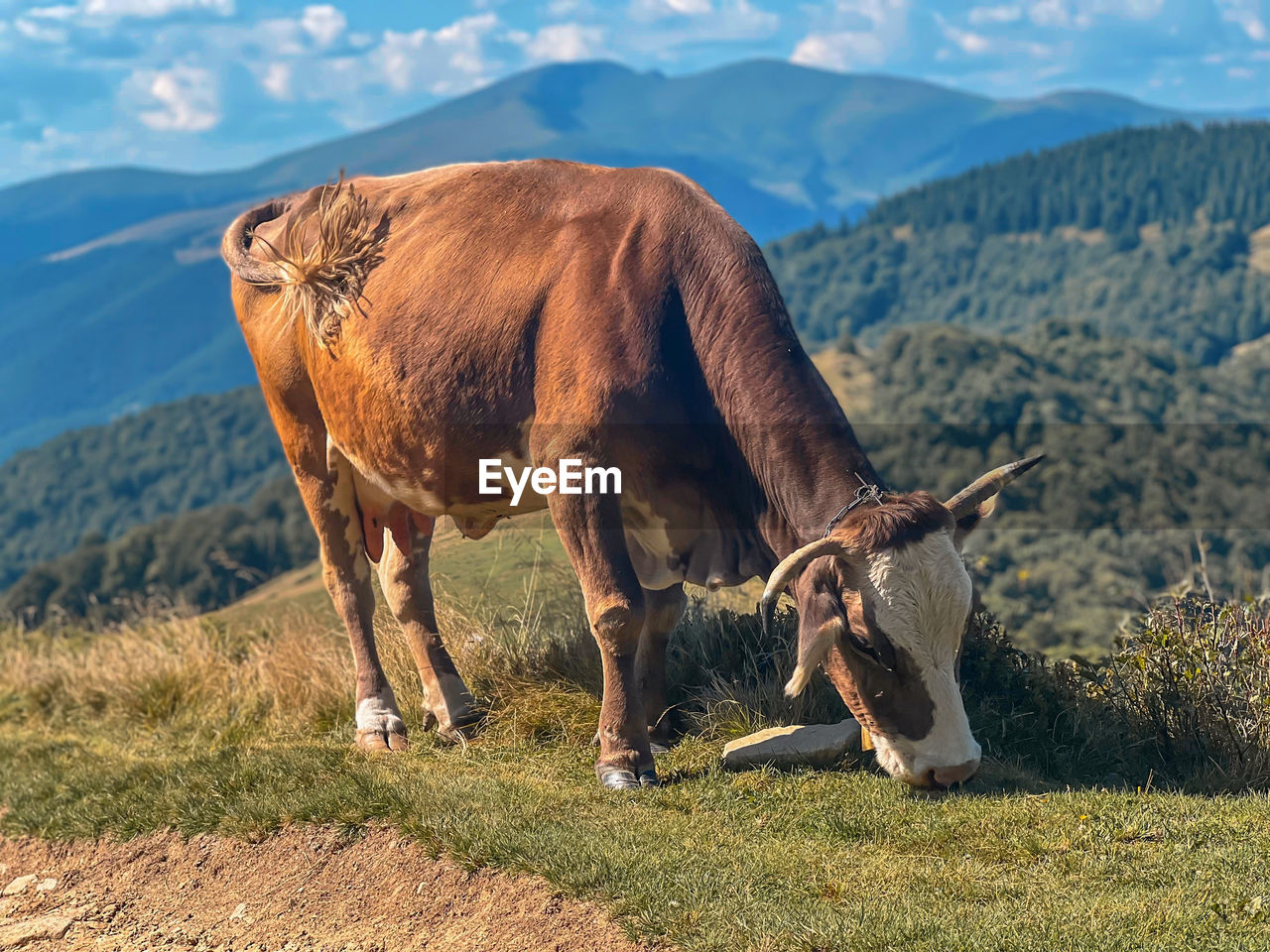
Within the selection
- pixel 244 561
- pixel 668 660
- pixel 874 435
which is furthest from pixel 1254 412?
pixel 668 660

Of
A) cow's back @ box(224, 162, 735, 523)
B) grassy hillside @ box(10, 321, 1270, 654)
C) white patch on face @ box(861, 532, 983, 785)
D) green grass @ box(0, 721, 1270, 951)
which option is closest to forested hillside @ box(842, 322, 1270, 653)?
grassy hillside @ box(10, 321, 1270, 654)

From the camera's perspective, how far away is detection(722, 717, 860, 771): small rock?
7168 millimetres

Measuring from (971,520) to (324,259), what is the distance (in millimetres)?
4089

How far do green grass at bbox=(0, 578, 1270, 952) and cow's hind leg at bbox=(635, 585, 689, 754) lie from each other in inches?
8.8

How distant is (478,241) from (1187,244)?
623 feet

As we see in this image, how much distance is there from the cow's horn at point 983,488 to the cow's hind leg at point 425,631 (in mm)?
3477

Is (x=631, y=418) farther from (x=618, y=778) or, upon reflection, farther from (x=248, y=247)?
(x=248, y=247)

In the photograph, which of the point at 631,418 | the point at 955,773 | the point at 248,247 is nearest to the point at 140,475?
the point at 248,247

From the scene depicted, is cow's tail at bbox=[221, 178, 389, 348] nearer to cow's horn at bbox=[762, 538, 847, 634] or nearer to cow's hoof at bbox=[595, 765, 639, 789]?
cow's hoof at bbox=[595, 765, 639, 789]

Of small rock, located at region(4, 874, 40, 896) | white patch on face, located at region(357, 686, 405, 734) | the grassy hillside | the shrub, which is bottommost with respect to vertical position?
the grassy hillside

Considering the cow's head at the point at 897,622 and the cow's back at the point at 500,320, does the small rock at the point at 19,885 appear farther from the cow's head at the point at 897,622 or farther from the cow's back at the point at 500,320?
the cow's head at the point at 897,622

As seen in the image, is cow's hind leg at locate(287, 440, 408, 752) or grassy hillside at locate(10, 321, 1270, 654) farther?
grassy hillside at locate(10, 321, 1270, 654)

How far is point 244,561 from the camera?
6278 centimetres

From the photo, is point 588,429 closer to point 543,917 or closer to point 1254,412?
point 543,917
